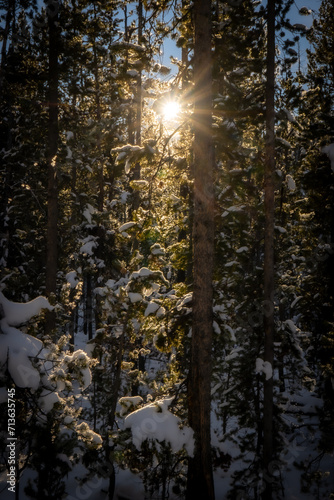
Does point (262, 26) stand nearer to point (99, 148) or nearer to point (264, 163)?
point (264, 163)

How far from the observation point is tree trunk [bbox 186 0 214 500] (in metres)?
5.80

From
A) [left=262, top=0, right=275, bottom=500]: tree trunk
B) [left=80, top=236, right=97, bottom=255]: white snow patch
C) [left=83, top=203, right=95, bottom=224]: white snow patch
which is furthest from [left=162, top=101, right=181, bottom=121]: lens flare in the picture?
[left=80, top=236, right=97, bottom=255]: white snow patch

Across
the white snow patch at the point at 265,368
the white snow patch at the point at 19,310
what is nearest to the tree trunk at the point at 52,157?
the white snow patch at the point at 19,310

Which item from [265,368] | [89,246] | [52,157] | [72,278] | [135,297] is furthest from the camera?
[89,246]

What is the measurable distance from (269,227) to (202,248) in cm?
370

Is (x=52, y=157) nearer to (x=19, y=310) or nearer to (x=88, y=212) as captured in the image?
(x=88, y=212)

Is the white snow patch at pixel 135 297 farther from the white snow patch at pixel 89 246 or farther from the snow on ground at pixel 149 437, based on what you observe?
Result: the white snow patch at pixel 89 246

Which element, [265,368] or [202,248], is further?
[265,368]

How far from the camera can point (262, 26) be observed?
7.87 metres

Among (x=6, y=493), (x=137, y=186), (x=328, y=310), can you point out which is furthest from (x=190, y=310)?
(x=6, y=493)

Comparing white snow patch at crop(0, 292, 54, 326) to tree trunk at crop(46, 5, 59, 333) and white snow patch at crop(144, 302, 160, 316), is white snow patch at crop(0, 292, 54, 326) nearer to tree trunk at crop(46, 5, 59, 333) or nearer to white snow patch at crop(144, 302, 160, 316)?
white snow patch at crop(144, 302, 160, 316)

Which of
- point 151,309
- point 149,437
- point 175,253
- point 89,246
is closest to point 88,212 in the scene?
point 89,246

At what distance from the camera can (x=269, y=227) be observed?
8961 millimetres

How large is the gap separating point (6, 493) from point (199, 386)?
24.7 ft
